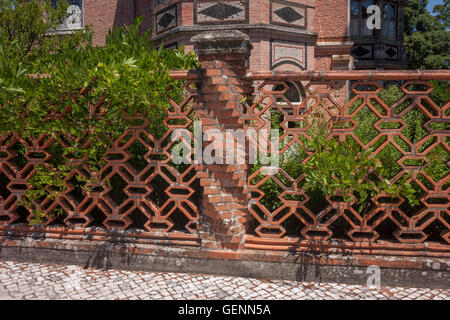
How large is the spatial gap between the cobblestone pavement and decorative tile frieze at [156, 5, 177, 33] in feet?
29.2

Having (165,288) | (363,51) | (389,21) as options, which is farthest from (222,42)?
(389,21)

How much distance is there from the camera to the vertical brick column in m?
3.44

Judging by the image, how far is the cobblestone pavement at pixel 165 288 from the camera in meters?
3.19

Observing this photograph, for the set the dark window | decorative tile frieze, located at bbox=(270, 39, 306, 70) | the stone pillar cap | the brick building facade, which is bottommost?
the stone pillar cap

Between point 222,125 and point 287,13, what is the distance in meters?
8.44

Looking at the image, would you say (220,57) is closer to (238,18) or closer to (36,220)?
(36,220)

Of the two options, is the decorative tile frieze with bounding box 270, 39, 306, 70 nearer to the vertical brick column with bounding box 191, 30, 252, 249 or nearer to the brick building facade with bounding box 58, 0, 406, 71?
the brick building facade with bounding box 58, 0, 406, 71

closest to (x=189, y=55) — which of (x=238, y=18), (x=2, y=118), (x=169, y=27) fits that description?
(x=2, y=118)

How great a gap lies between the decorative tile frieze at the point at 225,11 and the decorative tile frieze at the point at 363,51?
879 centimetres

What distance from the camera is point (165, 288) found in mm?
3354

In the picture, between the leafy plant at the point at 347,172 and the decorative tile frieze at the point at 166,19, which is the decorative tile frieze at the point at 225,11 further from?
the leafy plant at the point at 347,172

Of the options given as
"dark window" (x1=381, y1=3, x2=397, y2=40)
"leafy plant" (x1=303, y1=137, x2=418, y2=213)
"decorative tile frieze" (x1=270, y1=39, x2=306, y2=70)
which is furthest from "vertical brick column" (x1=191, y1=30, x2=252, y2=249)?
"dark window" (x1=381, y1=3, x2=397, y2=40)

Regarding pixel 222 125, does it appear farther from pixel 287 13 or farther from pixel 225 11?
pixel 287 13

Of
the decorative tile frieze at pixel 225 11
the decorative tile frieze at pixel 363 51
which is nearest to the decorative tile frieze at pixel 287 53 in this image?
the decorative tile frieze at pixel 225 11
